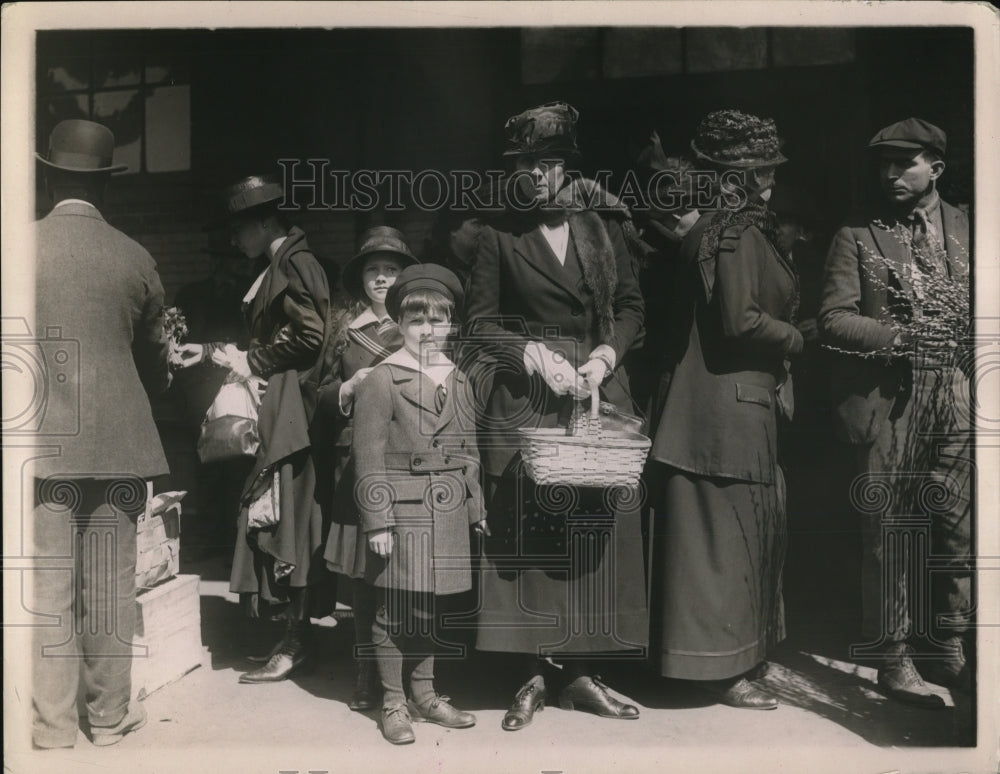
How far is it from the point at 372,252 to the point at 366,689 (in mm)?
2121

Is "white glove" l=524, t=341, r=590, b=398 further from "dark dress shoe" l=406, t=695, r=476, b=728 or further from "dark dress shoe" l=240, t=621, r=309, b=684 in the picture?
"dark dress shoe" l=240, t=621, r=309, b=684

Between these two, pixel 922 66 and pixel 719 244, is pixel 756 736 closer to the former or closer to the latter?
pixel 719 244

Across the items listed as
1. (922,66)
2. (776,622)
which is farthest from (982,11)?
(776,622)

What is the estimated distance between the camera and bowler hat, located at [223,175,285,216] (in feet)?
16.4

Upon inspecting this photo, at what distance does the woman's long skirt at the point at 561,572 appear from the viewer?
4.59 metres

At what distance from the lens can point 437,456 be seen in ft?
14.7

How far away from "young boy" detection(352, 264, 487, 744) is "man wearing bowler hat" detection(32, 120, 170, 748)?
106cm

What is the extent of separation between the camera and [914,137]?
4715mm

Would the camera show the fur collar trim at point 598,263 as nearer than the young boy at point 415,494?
No

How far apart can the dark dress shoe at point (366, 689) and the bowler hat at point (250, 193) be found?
7.68ft

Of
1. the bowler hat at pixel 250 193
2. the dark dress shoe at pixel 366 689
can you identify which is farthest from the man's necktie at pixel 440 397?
the bowler hat at pixel 250 193

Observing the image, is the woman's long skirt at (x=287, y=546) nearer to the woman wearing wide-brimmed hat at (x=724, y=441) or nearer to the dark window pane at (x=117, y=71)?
the woman wearing wide-brimmed hat at (x=724, y=441)

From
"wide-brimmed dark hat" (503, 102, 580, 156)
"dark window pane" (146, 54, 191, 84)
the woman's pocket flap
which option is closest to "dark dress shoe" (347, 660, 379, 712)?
the woman's pocket flap

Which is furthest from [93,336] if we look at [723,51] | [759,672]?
[723,51]
